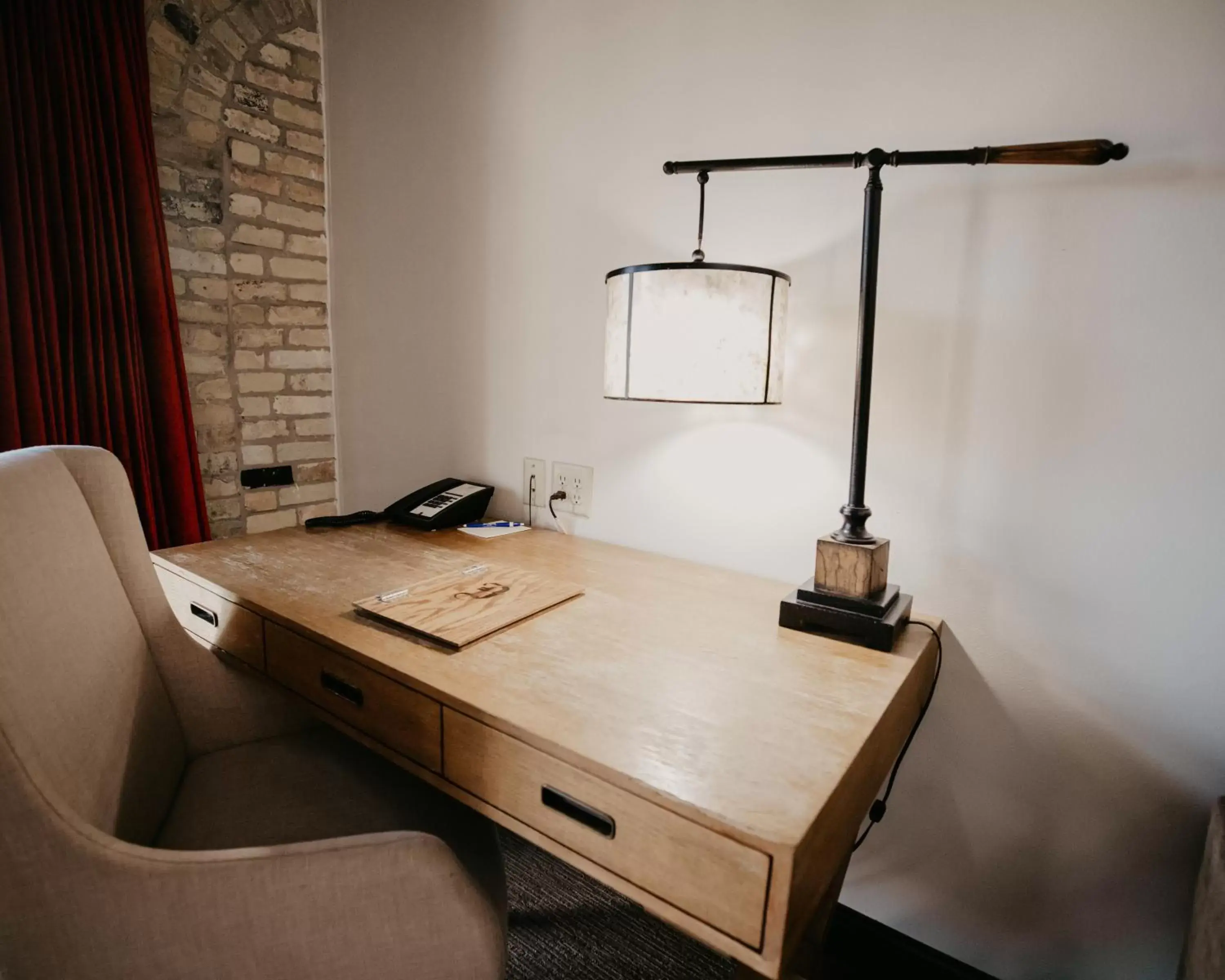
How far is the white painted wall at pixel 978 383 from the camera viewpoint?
3.15ft

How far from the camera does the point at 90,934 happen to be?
0.70 meters

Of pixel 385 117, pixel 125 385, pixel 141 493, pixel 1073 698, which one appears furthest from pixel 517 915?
pixel 385 117

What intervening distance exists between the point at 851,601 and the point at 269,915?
2.77ft

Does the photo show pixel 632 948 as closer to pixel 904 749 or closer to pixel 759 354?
pixel 904 749

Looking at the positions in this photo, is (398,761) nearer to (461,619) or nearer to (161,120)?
(461,619)

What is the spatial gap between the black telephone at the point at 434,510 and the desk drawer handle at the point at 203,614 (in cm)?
37

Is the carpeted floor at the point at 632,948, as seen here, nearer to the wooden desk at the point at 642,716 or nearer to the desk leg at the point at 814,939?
the desk leg at the point at 814,939

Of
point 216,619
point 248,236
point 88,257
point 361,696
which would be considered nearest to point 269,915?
point 361,696

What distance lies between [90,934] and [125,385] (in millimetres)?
1351

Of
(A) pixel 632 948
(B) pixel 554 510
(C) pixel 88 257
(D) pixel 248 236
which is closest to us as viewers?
(A) pixel 632 948

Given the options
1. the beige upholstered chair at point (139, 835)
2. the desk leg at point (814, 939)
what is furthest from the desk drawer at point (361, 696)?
the desk leg at point (814, 939)

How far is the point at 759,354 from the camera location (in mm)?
1047

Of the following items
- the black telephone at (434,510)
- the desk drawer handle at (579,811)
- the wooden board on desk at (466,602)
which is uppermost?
the black telephone at (434,510)

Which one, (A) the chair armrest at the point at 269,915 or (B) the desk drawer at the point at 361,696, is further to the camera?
(B) the desk drawer at the point at 361,696
